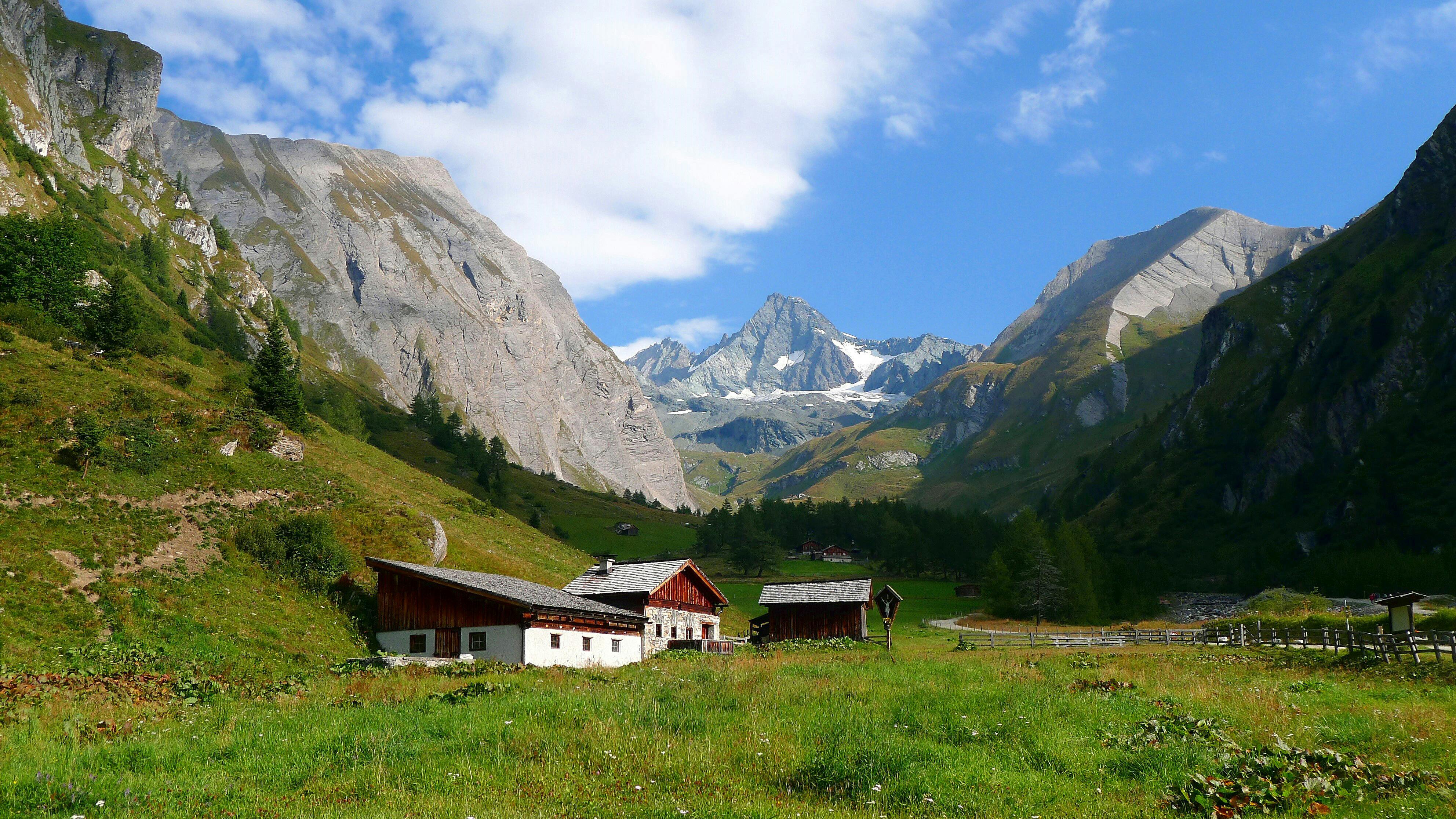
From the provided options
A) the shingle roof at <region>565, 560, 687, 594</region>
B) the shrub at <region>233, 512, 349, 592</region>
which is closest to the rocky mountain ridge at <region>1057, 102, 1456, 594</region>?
the shingle roof at <region>565, 560, 687, 594</region>

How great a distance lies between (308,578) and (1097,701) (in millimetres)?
38670

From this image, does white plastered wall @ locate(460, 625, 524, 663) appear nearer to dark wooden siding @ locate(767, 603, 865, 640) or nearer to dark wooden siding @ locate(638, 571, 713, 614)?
dark wooden siding @ locate(638, 571, 713, 614)

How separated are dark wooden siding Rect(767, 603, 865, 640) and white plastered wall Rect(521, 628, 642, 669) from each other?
19.7 metres

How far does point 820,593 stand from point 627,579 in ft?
60.0

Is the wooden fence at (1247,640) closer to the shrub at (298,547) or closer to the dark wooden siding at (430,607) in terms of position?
the dark wooden siding at (430,607)

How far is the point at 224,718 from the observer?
1820 cm

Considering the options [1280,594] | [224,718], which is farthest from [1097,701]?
[1280,594]

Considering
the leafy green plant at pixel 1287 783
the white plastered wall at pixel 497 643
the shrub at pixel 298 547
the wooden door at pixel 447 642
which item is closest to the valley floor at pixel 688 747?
the leafy green plant at pixel 1287 783

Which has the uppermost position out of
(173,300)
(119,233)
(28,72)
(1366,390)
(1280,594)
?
(28,72)

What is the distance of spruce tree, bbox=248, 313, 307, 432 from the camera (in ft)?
223

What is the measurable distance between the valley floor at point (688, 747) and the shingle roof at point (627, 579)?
1098 inches

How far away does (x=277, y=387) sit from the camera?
2709 inches

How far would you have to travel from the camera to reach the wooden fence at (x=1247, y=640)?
31984 millimetres

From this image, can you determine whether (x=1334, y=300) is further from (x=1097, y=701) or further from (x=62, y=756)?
(x=62, y=756)
